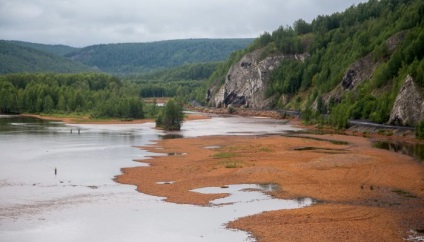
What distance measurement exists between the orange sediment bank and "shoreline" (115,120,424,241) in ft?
0.23

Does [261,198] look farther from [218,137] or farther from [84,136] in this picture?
[84,136]

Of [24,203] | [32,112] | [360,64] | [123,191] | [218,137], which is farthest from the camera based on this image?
[32,112]

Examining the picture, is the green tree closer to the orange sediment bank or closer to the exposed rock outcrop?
the orange sediment bank

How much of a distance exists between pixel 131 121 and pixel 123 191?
347 feet

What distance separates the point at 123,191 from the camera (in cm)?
4969

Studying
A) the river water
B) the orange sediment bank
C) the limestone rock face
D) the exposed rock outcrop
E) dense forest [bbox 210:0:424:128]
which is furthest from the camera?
the exposed rock outcrop

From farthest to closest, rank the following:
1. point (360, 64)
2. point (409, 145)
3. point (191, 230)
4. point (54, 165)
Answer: point (360, 64) < point (409, 145) < point (54, 165) < point (191, 230)

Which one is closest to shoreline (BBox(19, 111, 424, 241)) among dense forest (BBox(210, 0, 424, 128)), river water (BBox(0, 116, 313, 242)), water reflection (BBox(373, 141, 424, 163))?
river water (BBox(0, 116, 313, 242))

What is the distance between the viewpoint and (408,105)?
9875 cm

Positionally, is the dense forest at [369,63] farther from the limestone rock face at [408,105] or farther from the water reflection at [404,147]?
the water reflection at [404,147]

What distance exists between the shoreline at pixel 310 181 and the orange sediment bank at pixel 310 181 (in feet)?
0.23

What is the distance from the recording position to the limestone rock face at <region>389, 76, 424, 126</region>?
97.2 meters

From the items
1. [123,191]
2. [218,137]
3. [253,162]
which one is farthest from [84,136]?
[123,191]

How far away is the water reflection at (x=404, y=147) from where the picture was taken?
73.7m
